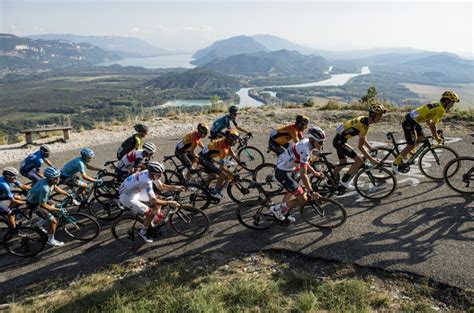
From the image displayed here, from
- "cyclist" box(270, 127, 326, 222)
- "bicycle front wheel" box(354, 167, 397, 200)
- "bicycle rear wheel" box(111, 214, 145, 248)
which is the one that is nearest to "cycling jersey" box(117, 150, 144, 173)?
"bicycle rear wheel" box(111, 214, 145, 248)

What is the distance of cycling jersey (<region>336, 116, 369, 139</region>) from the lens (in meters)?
9.07

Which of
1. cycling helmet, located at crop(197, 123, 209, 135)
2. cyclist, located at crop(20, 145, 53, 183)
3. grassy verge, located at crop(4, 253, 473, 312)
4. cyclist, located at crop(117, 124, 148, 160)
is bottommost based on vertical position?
grassy verge, located at crop(4, 253, 473, 312)

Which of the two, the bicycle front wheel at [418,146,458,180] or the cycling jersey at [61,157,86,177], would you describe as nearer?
the cycling jersey at [61,157,86,177]

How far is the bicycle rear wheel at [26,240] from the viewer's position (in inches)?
319

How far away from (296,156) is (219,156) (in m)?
2.69

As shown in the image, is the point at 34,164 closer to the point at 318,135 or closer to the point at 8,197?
the point at 8,197

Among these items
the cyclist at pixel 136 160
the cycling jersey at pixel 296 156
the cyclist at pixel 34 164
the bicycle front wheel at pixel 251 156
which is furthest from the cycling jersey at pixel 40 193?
the bicycle front wheel at pixel 251 156

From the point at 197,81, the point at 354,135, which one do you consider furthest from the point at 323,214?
the point at 197,81

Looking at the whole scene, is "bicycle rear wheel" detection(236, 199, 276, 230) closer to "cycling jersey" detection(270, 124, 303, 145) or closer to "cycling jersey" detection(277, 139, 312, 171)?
"cycling jersey" detection(277, 139, 312, 171)

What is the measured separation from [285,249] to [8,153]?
15.3 metres

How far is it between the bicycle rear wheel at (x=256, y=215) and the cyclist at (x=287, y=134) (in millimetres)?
2513

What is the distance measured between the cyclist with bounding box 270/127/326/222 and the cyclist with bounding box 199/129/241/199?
5.78 feet

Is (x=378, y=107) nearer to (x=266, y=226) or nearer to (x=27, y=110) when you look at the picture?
(x=266, y=226)

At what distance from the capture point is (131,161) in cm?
976
